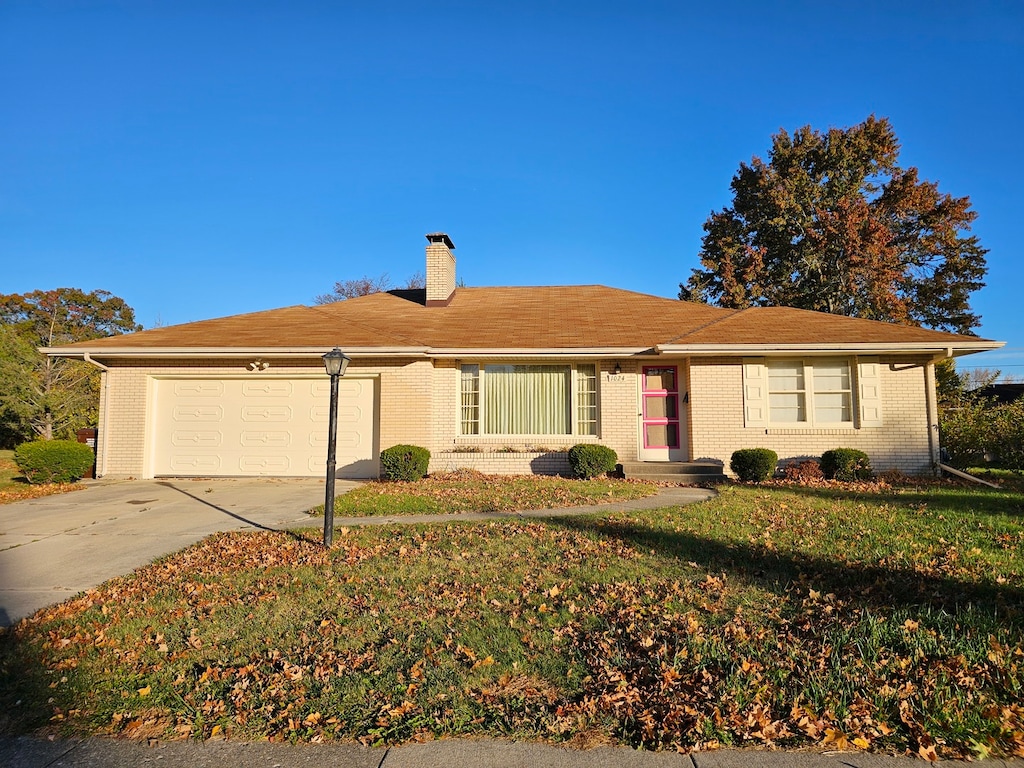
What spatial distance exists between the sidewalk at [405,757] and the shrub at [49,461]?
36.1ft

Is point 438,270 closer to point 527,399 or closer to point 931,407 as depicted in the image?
point 527,399

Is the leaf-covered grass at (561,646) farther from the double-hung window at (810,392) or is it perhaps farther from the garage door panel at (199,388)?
the garage door panel at (199,388)

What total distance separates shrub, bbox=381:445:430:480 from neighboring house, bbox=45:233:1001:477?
88cm

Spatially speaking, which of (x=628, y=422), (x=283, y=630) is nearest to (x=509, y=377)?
(x=628, y=422)

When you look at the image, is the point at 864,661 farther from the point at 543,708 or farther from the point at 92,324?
the point at 92,324

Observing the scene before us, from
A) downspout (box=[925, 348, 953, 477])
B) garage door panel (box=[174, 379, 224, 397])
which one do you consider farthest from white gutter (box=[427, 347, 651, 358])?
downspout (box=[925, 348, 953, 477])

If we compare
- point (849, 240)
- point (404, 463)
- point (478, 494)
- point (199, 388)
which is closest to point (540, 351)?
point (404, 463)

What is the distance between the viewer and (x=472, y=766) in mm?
2617

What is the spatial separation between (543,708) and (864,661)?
1.95m

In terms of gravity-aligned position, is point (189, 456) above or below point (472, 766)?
above

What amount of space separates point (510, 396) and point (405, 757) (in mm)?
10697

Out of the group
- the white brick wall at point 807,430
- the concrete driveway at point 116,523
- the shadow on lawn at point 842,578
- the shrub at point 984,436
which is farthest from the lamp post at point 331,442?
the shrub at point 984,436

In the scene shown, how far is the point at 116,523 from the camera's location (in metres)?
7.98

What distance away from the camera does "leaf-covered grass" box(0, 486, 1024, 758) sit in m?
2.94
